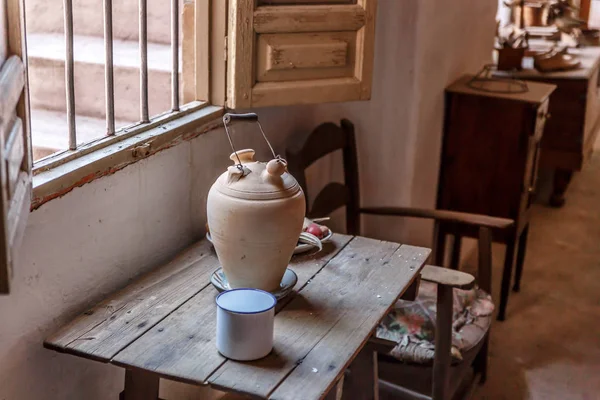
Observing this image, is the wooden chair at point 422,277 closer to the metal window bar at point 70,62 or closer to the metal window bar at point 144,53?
the metal window bar at point 144,53

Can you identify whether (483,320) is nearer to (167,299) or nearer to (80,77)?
(167,299)

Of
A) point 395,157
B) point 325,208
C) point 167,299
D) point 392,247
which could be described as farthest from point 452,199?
point 167,299

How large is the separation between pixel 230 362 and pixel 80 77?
1.41 meters

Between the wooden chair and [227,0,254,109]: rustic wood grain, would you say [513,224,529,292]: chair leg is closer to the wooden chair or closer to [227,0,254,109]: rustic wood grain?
the wooden chair

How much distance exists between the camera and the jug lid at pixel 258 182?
5.84 ft

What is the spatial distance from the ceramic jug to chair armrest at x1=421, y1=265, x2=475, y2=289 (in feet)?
1.86

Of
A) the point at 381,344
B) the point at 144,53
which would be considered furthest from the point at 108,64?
the point at 381,344

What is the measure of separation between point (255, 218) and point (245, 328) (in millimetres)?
261

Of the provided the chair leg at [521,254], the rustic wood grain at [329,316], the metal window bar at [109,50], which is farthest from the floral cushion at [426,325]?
the metal window bar at [109,50]

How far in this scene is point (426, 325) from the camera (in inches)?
102

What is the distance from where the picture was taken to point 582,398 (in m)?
2.98

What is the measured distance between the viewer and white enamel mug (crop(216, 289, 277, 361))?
5.34 ft

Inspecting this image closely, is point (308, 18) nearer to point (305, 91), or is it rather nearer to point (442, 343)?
point (305, 91)

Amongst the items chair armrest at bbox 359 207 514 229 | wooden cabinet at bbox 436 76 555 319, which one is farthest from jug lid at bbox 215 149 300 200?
wooden cabinet at bbox 436 76 555 319
